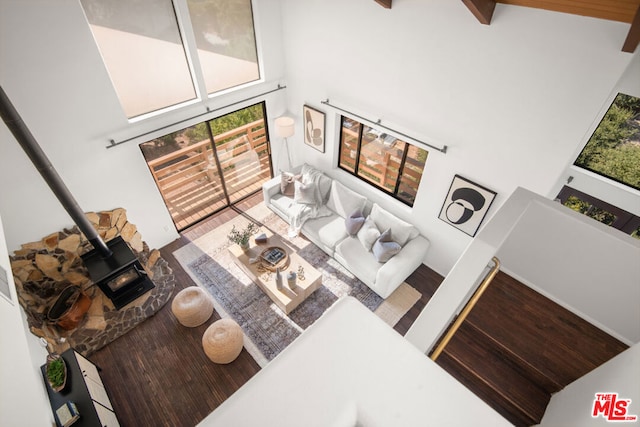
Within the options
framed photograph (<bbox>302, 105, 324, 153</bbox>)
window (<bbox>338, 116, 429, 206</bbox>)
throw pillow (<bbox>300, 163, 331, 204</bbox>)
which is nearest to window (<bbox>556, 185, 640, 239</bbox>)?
window (<bbox>338, 116, 429, 206</bbox>)

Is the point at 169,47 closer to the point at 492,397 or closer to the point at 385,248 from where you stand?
the point at 385,248

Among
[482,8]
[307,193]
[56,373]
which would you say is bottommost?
[56,373]

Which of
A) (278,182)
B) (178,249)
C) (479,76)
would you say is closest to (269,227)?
(278,182)

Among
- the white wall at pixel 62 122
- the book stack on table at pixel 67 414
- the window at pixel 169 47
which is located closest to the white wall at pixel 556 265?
the book stack on table at pixel 67 414

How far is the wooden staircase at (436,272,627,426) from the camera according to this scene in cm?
175

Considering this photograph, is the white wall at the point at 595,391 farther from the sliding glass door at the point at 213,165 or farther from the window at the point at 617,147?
the sliding glass door at the point at 213,165

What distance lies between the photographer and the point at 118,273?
→ 4.00 meters

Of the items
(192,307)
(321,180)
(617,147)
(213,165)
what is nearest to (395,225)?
(321,180)

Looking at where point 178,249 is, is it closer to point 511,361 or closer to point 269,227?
point 269,227

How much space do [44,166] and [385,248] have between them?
4.11m

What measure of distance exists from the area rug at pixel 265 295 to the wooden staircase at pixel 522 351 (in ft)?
7.14

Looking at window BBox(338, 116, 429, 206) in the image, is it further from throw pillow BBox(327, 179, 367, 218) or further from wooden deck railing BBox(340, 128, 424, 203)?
throw pillow BBox(327, 179, 367, 218)

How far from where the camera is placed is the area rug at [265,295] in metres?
4.07

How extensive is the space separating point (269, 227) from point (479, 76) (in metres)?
3.86
